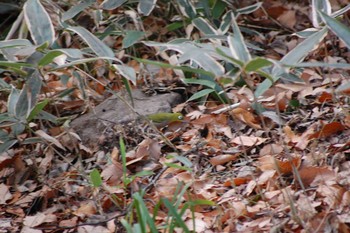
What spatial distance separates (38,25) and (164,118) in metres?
0.59

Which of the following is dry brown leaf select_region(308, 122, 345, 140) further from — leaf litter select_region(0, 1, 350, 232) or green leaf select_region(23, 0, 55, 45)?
green leaf select_region(23, 0, 55, 45)

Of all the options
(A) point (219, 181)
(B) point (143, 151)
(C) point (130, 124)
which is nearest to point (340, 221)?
(A) point (219, 181)

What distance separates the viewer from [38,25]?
227 centimetres

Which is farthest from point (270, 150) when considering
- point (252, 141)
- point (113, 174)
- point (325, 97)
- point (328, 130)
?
point (113, 174)

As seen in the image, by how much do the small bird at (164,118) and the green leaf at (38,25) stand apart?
0.51 meters

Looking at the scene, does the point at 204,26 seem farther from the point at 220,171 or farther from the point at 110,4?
the point at 220,171

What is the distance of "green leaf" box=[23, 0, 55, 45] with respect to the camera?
2252 millimetres

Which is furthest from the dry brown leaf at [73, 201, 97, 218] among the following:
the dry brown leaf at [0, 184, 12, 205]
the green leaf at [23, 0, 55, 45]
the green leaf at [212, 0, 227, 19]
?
the green leaf at [212, 0, 227, 19]

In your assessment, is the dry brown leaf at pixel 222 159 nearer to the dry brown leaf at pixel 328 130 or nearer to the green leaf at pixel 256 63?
the dry brown leaf at pixel 328 130

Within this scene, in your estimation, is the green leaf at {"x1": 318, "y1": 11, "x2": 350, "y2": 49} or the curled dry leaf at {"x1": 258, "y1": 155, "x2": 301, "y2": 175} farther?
the curled dry leaf at {"x1": 258, "y1": 155, "x2": 301, "y2": 175}

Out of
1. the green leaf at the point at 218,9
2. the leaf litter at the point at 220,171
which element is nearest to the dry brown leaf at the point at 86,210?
the leaf litter at the point at 220,171

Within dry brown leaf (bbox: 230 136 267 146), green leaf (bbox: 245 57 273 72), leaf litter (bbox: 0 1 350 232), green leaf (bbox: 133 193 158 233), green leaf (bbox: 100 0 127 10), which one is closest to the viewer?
green leaf (bbox: 245 57 273 72)

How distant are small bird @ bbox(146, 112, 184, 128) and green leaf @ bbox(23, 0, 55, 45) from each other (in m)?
0.51

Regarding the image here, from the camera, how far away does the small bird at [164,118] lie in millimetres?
2578
